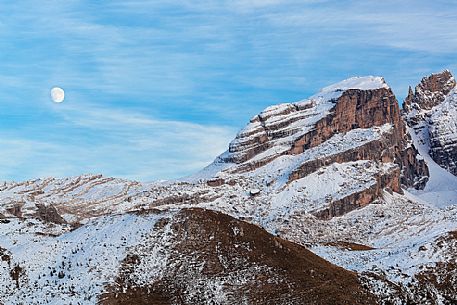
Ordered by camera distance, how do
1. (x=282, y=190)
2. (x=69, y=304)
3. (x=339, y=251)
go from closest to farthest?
(x=69, y=304) < (x=339, y=251) < (x=282, y=190)

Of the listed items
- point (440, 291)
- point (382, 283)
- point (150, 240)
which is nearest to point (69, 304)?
point (150, 240)

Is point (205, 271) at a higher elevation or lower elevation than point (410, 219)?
lower

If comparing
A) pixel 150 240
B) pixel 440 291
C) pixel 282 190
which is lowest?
pixel 440 291

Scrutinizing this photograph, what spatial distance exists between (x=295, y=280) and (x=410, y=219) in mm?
116263

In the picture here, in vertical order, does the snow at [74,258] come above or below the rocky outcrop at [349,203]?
below

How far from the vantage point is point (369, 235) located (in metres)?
156

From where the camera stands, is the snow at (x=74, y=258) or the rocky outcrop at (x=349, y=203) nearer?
the snow at (x=74, y=258)

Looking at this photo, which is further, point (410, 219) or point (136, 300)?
point (410, 219)

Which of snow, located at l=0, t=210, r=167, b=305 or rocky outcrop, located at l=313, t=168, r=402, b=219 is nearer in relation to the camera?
snow, located at l=0, t=210, r=167, b=305

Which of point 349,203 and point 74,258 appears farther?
point 349,203

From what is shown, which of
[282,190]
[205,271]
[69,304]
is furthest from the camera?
[282,190]

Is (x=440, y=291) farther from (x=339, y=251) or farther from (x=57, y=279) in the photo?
(x=57, y=279)

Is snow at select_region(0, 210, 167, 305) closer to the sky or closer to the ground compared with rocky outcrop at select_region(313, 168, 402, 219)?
closer to the ground

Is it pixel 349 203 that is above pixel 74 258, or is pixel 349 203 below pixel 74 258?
above
